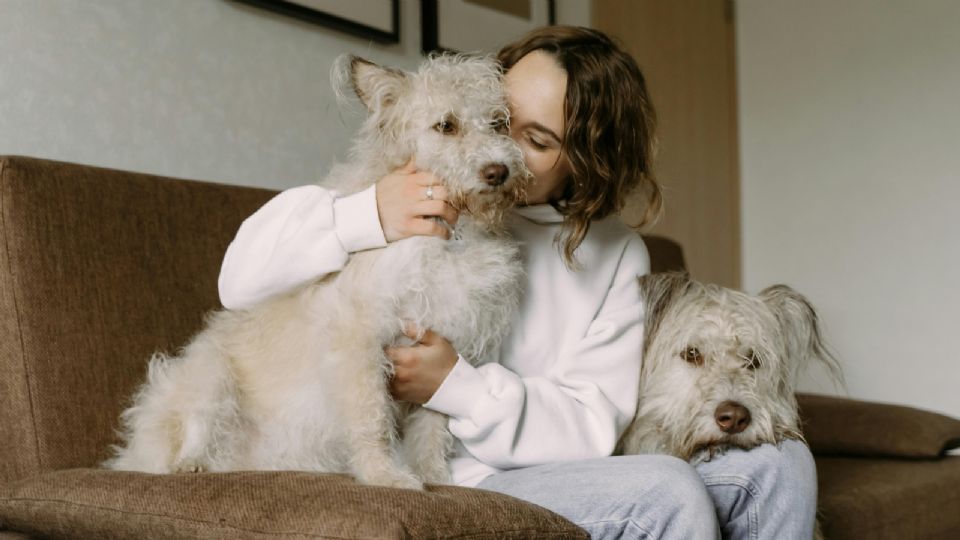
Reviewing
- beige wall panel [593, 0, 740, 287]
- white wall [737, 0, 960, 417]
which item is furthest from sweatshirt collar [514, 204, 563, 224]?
white wall [737, 0, 960, 417]

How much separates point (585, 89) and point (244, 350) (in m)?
0.94

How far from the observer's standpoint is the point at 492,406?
1835mm

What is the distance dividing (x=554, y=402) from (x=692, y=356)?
0.47 metres

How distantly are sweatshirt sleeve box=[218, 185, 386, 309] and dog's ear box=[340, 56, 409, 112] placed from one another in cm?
19

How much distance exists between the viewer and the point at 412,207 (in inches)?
70.7

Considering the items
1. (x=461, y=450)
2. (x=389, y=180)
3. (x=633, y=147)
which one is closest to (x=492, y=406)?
(x=461, y=450)

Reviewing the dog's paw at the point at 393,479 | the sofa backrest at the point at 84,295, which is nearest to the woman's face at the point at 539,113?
the dog's paw at the point at 393,479

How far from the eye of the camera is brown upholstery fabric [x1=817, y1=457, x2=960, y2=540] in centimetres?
237

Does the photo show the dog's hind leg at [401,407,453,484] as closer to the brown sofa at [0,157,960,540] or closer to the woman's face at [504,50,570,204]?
the brown sofa at [0,157,960,540]

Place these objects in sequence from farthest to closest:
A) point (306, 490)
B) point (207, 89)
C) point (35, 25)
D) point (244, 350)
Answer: point (207, 89) → point (35, 25) → point (244, 350) → point (306, 490)

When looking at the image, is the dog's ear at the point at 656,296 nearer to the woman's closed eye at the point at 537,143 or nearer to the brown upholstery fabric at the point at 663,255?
the woman's closed eye at the point at 537,143

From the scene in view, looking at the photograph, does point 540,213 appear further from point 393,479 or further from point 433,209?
point 393,479

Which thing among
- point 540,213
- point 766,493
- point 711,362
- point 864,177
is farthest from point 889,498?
point 864,177

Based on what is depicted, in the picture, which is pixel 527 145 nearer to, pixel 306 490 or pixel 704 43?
pixel 306 490
